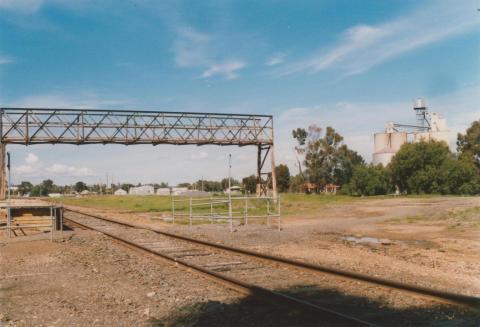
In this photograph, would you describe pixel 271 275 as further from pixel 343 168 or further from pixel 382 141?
pixel 382 141

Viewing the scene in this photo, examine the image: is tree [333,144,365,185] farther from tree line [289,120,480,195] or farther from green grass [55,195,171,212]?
green grass [55,195,171,212]

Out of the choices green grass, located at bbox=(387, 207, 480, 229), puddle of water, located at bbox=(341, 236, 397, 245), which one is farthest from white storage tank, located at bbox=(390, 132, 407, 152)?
puddle of water, located at bbox=(341, 236, 397, 245)

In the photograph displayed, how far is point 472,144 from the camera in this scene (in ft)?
295

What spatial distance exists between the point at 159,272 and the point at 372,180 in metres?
82.3

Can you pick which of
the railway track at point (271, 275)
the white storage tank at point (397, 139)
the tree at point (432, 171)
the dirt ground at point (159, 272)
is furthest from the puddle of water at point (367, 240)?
the white storage tank at point (397, 139)

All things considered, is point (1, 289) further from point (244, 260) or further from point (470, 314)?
point (470, 314)

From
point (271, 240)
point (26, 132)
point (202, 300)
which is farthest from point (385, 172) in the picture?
point (202, 300)

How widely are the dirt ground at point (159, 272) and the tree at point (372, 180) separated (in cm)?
6990

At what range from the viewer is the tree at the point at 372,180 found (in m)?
89.8

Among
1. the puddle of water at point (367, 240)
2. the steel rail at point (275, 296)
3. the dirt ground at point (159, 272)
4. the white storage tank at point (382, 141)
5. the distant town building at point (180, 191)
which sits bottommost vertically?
the puddle of water at point (367, 240)

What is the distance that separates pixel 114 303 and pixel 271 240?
10666mm

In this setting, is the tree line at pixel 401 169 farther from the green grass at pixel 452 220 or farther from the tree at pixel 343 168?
the green grass at pixel 452 220

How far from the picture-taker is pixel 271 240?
1861 centimetres

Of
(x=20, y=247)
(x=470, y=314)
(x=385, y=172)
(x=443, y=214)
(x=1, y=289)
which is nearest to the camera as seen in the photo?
(x=470, y=314)
